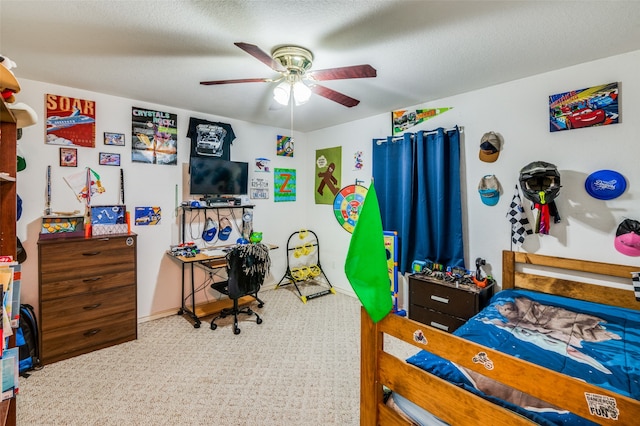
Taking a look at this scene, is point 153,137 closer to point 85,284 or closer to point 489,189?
point 85,284

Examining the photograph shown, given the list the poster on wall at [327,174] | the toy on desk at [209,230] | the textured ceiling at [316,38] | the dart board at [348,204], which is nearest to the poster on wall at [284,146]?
the poster on wall at [327,174]

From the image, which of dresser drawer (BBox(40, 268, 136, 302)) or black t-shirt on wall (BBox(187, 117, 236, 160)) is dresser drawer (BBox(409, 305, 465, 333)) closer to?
dresser drawer (BBox(40, 268, 136, 302))

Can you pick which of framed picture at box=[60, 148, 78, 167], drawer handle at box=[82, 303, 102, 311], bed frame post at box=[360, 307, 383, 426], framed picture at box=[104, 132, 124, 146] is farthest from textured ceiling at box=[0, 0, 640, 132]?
drawer handle at box=[82, 303, 102, 311]

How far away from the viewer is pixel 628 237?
6.93 feet

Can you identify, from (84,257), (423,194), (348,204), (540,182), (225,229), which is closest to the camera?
(540,182)

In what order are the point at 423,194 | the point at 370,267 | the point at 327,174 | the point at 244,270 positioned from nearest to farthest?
the point at 370,267 → the point at 244,270 → the point at 423,194 → the point at 327,174

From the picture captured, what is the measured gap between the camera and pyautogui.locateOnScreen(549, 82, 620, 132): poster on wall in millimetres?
2207

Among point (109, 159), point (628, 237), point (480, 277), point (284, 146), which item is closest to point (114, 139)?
point (109, 159)

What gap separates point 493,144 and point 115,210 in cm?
369

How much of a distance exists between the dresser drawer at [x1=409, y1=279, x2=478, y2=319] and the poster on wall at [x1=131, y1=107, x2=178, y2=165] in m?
3.06

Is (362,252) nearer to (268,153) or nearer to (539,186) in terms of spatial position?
(539,186)

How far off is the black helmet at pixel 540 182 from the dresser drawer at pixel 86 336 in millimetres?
3746

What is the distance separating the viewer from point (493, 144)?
2715 mm

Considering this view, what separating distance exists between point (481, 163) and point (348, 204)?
1758 millimetres
